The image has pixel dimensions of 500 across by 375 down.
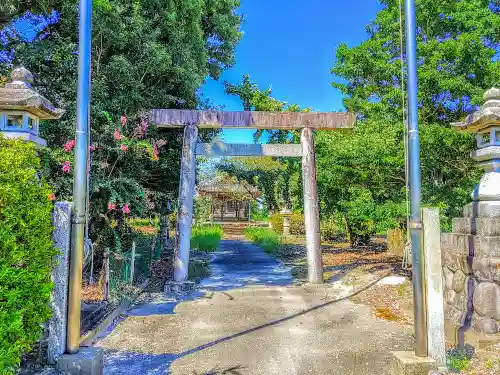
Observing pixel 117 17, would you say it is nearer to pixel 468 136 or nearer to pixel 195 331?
pixel 195 331

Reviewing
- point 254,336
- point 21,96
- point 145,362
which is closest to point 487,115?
point 254,336

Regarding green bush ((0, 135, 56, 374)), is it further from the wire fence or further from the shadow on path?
the wire fence

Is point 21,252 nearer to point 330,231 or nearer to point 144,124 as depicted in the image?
point 144,124

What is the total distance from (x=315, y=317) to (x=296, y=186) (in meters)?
10.7

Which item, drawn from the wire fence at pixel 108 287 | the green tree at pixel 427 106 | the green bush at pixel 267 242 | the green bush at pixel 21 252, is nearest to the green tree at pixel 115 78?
the wire fence at pixel 108 287

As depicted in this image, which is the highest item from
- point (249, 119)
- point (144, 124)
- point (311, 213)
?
point (249, 119)

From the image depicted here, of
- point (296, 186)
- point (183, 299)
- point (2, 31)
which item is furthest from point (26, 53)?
point (296, 186)

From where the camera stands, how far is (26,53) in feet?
21.0

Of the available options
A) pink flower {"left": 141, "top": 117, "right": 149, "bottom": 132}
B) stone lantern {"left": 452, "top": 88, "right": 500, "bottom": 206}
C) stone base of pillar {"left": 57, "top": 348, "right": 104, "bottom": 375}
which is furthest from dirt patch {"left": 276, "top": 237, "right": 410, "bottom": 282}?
stone base of pillar {"left": 57, "top": 348, "right": 104, "bottom": 375}

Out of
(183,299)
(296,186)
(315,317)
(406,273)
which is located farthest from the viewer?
(296,186)

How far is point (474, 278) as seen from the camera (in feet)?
14.3

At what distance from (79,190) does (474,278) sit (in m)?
4.23

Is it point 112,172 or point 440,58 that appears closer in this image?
point 440,58

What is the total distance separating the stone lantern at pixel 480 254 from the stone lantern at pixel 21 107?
4.87m
